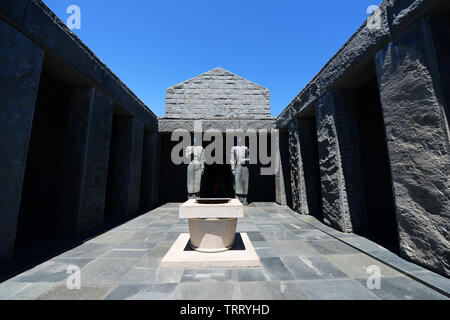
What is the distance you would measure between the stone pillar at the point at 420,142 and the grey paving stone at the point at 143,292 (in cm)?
271

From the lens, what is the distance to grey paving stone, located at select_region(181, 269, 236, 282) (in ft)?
6.54

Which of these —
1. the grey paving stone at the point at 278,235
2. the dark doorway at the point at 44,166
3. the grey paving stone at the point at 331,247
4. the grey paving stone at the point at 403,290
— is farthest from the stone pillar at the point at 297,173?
the dark doorway at the point at 44,166

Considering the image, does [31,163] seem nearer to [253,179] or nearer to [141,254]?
[141,254]

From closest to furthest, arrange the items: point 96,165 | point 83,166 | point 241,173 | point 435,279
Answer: point 435,279 → point 83,166 → point 96,165 → point 241,173

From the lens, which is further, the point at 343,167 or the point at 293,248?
the point at 343,167

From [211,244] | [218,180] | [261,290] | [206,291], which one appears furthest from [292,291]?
[218,180]

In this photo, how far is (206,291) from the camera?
5.78 ft

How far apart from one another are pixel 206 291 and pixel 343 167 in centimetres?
320

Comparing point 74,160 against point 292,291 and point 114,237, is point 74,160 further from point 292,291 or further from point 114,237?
point 292,291

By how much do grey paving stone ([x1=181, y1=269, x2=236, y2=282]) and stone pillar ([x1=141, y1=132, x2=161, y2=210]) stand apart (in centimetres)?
523

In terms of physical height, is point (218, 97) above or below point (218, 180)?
above

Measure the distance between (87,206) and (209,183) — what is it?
6973 millimetres
